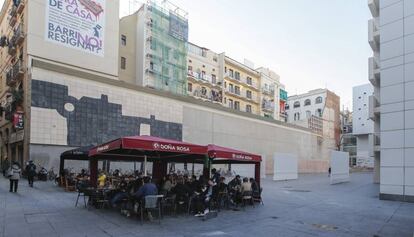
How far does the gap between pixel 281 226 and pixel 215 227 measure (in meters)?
2.17

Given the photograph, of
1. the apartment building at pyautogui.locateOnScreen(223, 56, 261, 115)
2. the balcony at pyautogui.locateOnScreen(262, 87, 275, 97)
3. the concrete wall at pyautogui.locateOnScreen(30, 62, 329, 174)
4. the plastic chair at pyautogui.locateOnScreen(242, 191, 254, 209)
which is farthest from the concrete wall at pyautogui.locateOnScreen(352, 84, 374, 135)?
the plastic chair at pyautogui.locateOnScreen(242, 191, 254, 209)

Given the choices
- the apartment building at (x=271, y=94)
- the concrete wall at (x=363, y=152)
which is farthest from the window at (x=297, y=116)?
the apartment building at (x=271, y=94)

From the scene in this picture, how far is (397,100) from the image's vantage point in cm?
1958

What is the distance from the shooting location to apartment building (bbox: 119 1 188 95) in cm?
4650

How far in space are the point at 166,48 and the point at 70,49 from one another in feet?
54.4

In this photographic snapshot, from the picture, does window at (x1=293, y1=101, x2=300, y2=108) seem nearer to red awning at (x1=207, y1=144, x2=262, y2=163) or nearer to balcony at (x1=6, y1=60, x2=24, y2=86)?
balcony at (x1=6, y1=60, x2=24, y2=86)

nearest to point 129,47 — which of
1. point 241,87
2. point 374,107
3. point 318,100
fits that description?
point 241,87

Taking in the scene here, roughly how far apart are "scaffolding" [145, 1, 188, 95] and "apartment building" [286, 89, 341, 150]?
31521 millimetres

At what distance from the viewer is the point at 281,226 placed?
36.6 feet

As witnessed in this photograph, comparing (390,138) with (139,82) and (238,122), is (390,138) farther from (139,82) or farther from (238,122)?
(139,82)

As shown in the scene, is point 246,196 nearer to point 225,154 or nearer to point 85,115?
point 225,154

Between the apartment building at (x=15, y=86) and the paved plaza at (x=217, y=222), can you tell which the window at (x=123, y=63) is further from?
the paved plaza at (x=217, y=222)

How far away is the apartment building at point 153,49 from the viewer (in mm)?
46500

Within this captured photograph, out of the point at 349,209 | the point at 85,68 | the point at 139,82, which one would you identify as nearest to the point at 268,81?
the point at 139,82
